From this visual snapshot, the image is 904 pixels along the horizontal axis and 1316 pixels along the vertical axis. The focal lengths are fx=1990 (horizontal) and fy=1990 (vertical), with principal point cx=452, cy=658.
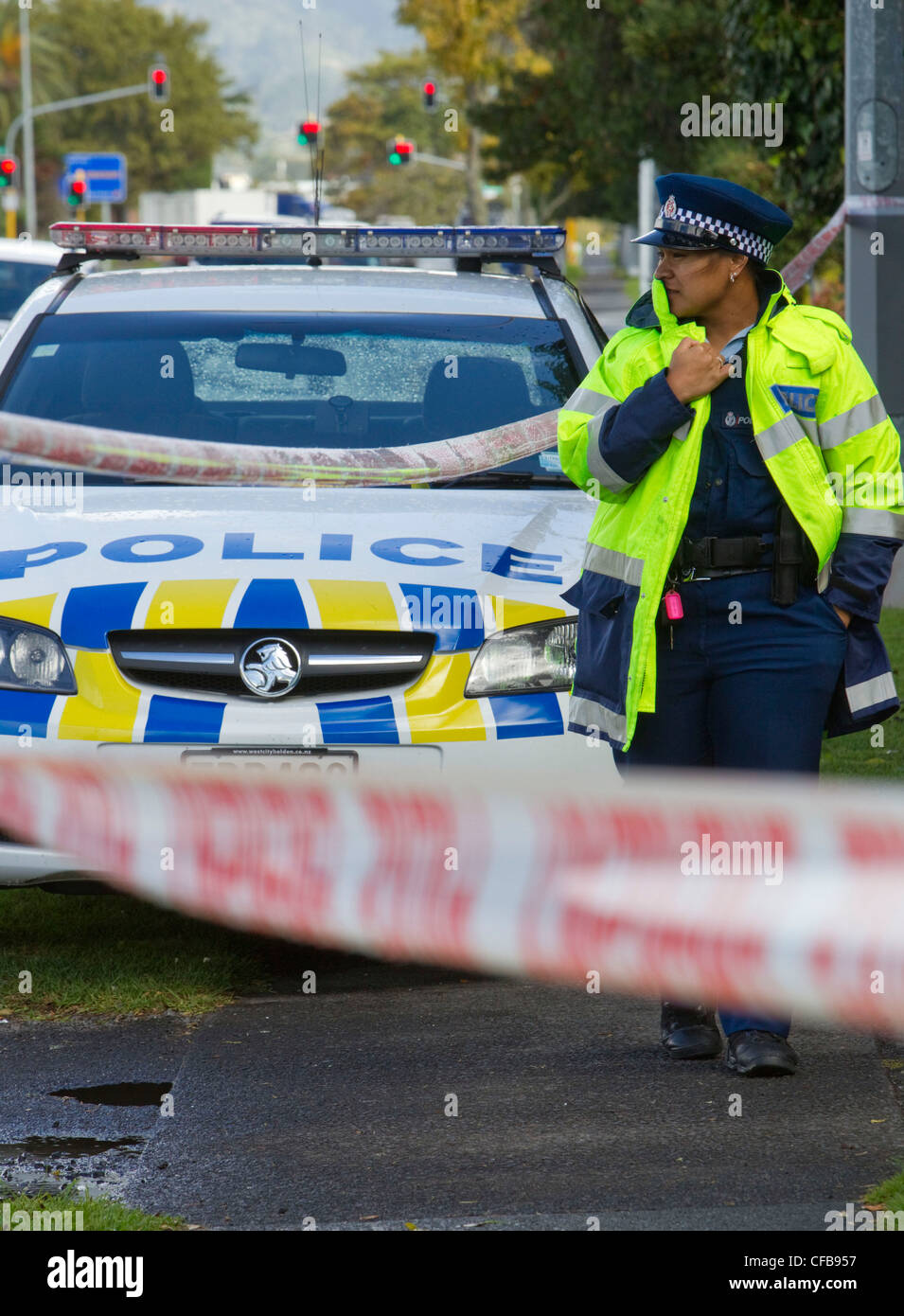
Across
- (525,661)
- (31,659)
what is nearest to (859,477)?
(525,661)

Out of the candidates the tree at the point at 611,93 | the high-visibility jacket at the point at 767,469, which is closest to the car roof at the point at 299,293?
the high-visibility jacket at the point at 767,469

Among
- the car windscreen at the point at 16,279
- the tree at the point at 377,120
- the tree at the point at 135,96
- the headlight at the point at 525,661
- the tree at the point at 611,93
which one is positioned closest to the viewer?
the headlight at the point at 525,661

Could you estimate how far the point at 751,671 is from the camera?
13.5ft

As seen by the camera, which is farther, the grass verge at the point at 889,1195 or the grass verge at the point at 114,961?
the grass verge at the point at 114,961

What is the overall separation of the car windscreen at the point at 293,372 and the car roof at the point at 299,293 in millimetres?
47

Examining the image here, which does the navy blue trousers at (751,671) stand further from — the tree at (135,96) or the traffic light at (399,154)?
the tree at (135,96)

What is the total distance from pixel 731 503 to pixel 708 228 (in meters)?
0.55

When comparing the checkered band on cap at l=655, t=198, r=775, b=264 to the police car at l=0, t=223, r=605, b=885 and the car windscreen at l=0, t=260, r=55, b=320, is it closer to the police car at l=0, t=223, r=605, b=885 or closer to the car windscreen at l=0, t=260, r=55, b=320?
the police car at l=0, t=223, r=605, b=885

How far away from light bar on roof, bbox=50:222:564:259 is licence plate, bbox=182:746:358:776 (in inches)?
78.7

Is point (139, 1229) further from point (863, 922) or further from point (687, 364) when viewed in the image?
point (687, 364)

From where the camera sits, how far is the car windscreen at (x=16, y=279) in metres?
15.4

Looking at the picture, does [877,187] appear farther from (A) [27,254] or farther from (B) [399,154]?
(B) [399,154]

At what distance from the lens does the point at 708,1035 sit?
4359mm

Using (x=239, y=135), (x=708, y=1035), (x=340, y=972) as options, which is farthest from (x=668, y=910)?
(x=239, y=135)
